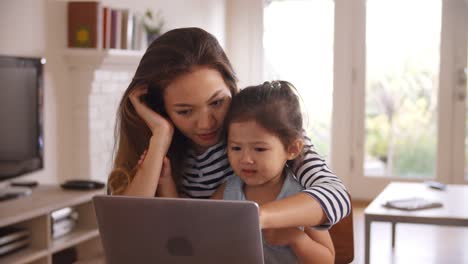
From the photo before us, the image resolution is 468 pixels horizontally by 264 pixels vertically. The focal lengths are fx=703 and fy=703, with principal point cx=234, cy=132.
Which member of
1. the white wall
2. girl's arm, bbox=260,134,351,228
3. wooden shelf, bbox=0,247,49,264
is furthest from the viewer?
the white wall

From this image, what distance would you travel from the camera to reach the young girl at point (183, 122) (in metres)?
1.51

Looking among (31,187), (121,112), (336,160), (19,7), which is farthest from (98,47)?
(336,160)

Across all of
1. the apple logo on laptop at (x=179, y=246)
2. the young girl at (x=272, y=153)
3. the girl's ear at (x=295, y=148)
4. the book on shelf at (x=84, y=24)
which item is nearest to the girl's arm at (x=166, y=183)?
the young girl at (x=272, y=153)

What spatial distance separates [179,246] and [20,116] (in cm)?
238

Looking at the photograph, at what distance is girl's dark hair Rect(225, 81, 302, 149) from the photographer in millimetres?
1487

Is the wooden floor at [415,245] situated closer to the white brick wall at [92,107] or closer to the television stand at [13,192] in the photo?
the white brick wall at [92,107]

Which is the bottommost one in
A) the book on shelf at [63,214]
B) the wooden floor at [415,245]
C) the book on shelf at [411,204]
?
the wooden floor at [415,245]

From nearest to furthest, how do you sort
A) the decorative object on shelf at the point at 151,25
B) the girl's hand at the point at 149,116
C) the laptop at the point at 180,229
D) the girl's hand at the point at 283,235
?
the laptop at the point at 180,229
the girl's hand at the point at 283,235
the girl's hand at the point at 149,116
the decorative object on shelf at the point at 151,25

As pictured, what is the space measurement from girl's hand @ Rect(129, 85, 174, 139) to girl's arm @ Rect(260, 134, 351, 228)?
0.99ft

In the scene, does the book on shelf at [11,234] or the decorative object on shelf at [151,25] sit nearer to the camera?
the book on shelf at [11,234]

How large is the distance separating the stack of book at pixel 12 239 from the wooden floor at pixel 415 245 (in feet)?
5.80

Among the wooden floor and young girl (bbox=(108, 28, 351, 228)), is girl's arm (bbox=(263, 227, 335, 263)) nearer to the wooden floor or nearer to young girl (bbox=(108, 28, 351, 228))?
young girl (bbox=(108, 28, 351, 228))

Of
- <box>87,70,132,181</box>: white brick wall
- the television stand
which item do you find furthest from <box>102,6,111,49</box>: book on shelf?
the television stand

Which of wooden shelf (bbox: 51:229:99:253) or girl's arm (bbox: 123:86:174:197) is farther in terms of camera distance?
wooden shelf (bbox: 51:229:99:253)
